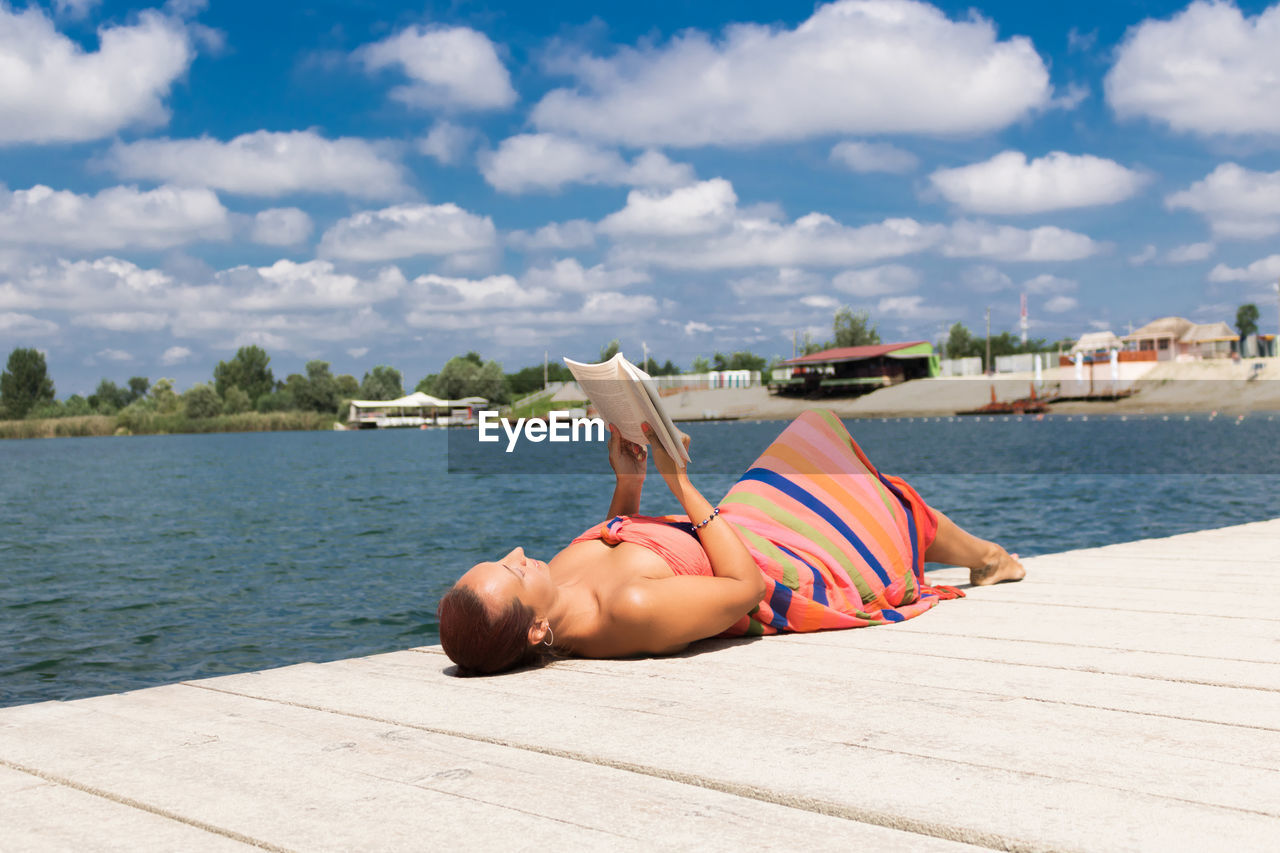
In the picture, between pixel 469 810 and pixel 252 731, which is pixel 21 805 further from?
pixel 469 810

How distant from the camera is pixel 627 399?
112 inches

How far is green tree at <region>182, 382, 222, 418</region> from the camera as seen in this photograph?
90062 mm

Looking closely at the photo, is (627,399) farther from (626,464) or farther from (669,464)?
(626,464)

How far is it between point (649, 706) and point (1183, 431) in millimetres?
60169

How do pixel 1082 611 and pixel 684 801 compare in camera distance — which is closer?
pixel 684 801

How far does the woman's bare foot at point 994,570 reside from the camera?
4.40 meters

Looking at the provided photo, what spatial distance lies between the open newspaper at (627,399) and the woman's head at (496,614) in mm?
505

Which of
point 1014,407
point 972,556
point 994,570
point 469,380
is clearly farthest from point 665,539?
point 469,380

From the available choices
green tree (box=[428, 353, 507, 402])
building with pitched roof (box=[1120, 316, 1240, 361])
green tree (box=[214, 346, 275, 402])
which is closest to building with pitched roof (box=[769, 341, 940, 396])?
building with pitched roof (box=[1120, 316, 1240, 361])

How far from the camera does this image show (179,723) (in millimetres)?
2459

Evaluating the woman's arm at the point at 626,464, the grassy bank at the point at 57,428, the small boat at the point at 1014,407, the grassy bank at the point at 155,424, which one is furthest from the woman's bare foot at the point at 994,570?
the small boat at the point at 1014,407

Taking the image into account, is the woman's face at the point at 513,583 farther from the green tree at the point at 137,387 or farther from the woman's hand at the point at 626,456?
the green tree at the point at 137,387

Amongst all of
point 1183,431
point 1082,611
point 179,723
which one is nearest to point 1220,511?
point 1082,611

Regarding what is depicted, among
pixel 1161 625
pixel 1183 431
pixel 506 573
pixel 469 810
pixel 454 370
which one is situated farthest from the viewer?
pixel 454 370
